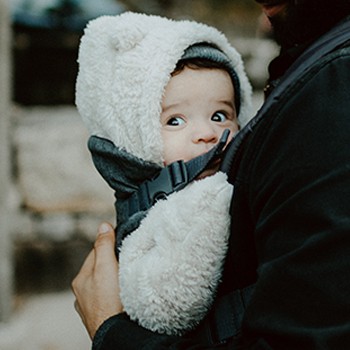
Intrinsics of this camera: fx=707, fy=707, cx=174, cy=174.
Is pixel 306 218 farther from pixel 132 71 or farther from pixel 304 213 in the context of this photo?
pixel 132 71

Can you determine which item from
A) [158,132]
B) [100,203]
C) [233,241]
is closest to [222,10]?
[100,203]

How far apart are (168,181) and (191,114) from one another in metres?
0.19

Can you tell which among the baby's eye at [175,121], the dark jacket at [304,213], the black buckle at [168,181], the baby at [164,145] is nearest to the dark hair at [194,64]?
the baby at [164,145]

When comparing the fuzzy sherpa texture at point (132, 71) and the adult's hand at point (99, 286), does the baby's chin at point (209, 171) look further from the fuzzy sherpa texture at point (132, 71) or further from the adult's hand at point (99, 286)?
the adult's hand at point (99, 286)

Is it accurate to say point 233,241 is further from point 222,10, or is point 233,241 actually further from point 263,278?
point 222,10

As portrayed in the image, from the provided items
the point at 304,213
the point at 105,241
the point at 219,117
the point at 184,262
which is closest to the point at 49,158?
the point at 105,241

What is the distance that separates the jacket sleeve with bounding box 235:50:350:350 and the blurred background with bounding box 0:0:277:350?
9.88 ft

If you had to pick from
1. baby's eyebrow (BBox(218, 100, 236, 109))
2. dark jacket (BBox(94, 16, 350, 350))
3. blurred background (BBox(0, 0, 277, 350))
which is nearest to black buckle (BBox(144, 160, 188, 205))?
baby's eyebrow (BBox(218, 100, 236, 109))

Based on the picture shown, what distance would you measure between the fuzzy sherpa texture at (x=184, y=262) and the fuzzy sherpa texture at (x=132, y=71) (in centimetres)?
25

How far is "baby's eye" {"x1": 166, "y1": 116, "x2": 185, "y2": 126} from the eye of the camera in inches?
67.7

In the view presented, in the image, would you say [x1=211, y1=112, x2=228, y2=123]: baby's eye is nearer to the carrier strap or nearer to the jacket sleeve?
the carrier strap

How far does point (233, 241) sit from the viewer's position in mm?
1298

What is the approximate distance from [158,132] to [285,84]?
0.57 meters

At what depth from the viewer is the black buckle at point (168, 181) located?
1.61 metres
